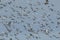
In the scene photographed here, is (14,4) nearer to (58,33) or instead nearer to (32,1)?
(32,1)

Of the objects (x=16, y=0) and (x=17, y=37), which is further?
(x=16, y=0)

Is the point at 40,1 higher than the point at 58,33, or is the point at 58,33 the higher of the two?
the point at 40,1

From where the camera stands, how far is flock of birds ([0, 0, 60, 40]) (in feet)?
23.1

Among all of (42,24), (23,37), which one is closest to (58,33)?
(42,24)

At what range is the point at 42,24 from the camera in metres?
7.95

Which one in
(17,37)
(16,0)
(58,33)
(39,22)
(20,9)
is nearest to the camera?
(17,37)

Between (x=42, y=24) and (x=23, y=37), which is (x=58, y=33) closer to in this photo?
(x=42, y=24)

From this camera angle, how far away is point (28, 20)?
26.4 ft

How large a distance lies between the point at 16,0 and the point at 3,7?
49.3 inches

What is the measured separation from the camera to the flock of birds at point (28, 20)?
23.1 ft

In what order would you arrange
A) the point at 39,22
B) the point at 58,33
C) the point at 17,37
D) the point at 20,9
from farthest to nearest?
the point at 20,9
the point at 39,22
the point at 58,33
the point at 17,37

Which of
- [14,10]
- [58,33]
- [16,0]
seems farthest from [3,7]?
[58,33]

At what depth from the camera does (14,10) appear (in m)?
8.54

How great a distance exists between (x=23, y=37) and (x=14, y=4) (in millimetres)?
2663
